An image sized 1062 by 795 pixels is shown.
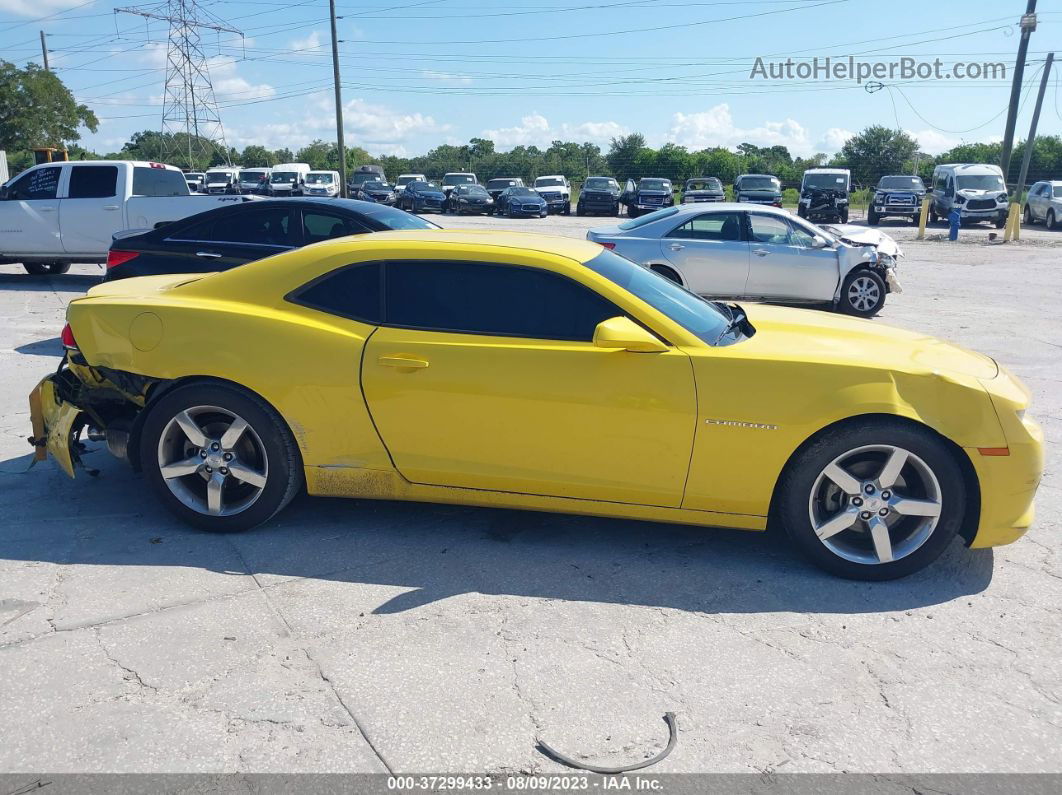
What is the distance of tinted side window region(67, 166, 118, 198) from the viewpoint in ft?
43.6

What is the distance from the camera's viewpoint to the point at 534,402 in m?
4.02

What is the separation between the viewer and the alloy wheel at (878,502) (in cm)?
391

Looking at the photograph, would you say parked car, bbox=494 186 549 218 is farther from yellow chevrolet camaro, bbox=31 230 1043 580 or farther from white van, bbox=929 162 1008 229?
yellow chevrolet camaro, bbox=31 230 1043 580

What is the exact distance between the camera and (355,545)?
432 centimetres

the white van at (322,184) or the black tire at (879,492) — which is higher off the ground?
the white van at (322,184)

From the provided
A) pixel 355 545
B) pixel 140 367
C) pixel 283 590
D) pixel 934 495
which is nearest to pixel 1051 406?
pixel 934 495

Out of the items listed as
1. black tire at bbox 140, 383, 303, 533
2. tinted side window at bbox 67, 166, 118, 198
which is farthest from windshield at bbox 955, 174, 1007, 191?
black tire at bbox 140, 383, 303, 533

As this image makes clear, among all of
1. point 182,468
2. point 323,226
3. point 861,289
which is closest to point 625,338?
point 182,468

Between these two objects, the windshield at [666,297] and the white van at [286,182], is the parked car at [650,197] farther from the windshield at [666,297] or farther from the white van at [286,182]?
the windshield at [666,297]

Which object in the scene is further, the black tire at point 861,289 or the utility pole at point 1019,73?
the utility pole at point 1019,73

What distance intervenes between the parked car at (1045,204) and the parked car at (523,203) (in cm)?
1899

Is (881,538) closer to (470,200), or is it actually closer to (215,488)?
(215,488)

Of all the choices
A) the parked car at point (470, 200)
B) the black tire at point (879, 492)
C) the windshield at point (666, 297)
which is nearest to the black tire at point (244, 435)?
the windshield at point (666, 297)

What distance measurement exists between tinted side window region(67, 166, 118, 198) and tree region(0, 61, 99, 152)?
5455cm
